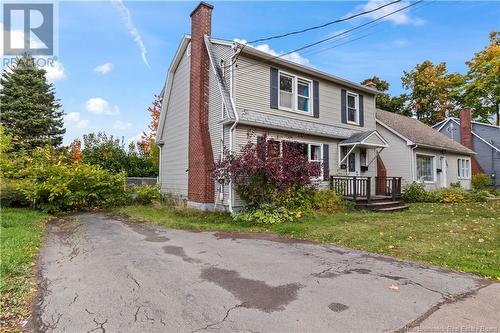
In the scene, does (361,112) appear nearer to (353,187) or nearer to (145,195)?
(353,187)

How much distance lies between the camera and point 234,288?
4.71 meters

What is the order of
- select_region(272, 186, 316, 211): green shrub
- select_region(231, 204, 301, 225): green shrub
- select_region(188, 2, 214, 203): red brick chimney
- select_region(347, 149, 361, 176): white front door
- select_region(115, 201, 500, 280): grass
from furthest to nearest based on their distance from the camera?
select_region(347, 149, 361, 176): white front door, select_region(188, 2, 214, 203): red brick chimney, select_region(272, 186, 316, 211): green shrub, select_region(231, 204, 301, 225): green shrub, select_region(115, 201, 500, 280): grass

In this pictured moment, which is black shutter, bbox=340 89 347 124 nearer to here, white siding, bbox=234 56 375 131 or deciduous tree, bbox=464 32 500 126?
white siding, bbox=234 56 375 131

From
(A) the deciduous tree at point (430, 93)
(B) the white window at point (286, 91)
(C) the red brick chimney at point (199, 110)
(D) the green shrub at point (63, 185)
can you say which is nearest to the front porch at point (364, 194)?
(B) the white window at point (286, 91)

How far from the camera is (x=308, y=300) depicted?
4.25 meters

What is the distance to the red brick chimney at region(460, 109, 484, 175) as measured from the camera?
27984 mm

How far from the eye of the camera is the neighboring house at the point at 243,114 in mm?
12312

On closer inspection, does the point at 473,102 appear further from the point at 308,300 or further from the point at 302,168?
the point at 308,300

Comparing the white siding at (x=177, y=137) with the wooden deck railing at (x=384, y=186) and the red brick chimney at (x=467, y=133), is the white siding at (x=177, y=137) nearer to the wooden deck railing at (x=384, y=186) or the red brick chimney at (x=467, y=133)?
the wooden deck railing at (x=384, y=186)

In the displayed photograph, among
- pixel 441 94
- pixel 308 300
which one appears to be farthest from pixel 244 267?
pixel 441 94

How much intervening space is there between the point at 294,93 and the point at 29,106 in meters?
26.9

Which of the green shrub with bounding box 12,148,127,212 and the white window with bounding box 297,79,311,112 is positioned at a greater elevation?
the white window with bounding box 297,79,311,112

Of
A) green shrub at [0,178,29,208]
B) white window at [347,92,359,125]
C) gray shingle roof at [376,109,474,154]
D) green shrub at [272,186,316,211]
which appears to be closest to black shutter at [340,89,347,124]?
white window at [347,92,359,125]

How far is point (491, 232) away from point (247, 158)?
6.99m
